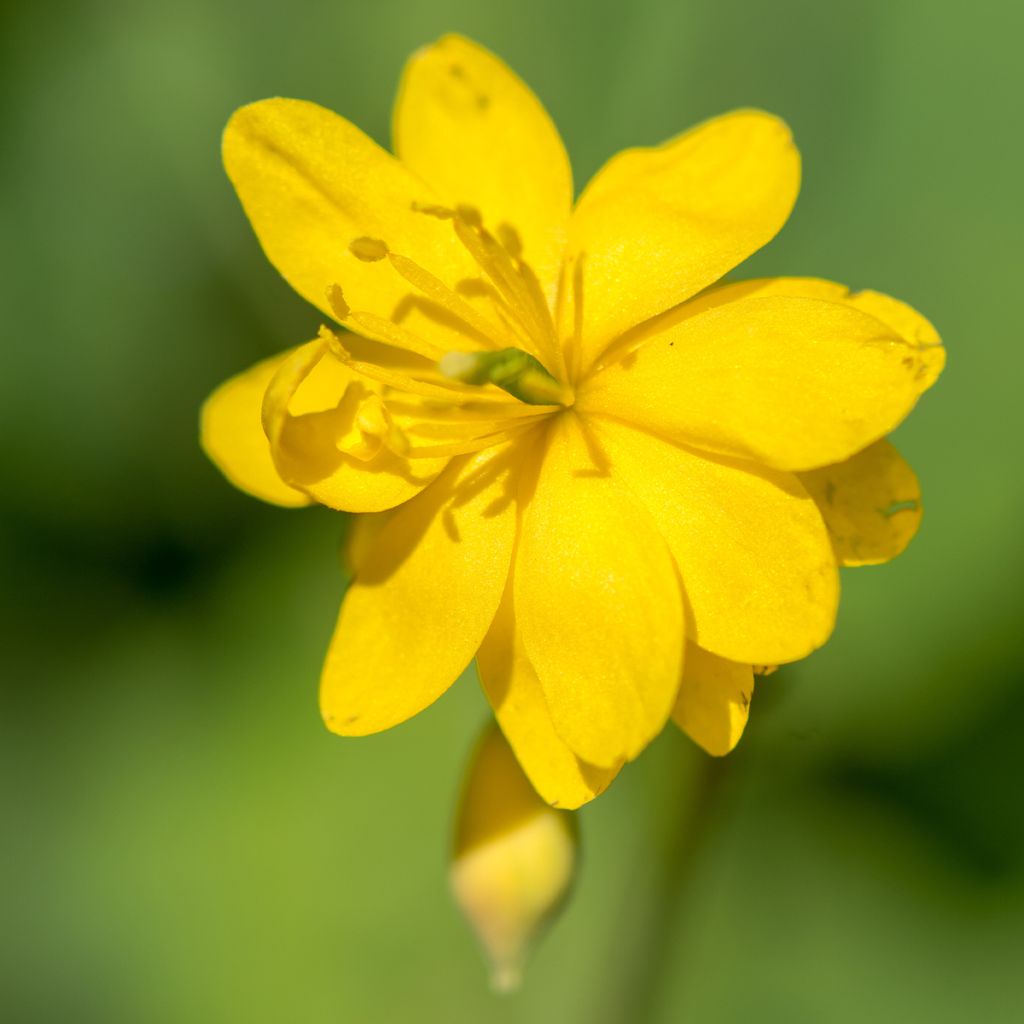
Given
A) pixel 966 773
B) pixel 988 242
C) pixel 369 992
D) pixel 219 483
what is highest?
pixel 988 242

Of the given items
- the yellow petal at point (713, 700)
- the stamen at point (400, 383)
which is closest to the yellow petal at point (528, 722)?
the yellow petal at point (713, 700)

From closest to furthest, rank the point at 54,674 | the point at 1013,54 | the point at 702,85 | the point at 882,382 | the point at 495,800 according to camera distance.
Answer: the point at 882,382 → the point at 495,800 → the point at 1013,54 → the point at 702,85 → the point at 54,674

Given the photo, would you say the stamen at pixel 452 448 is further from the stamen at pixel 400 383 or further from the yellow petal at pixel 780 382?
the yellow petal at pixel 780 382

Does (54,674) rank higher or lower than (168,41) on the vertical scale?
lower

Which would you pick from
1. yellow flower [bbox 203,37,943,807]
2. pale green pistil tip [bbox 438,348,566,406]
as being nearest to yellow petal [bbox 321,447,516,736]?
yellow flower [bbox 203,37,943,807]

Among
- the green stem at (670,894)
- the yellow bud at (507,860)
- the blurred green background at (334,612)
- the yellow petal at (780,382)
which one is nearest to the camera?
the yellow petal at (780,382)

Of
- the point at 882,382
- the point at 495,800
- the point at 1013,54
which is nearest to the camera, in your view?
the point at 882,382

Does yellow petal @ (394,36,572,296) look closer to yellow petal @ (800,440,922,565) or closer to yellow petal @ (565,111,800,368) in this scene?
yellow petal @ (565,111,800,368)

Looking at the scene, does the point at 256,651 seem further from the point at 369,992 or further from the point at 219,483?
the point at 369,992

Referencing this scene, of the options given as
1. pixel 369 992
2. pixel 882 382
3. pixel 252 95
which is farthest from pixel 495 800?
pixel 252 95
